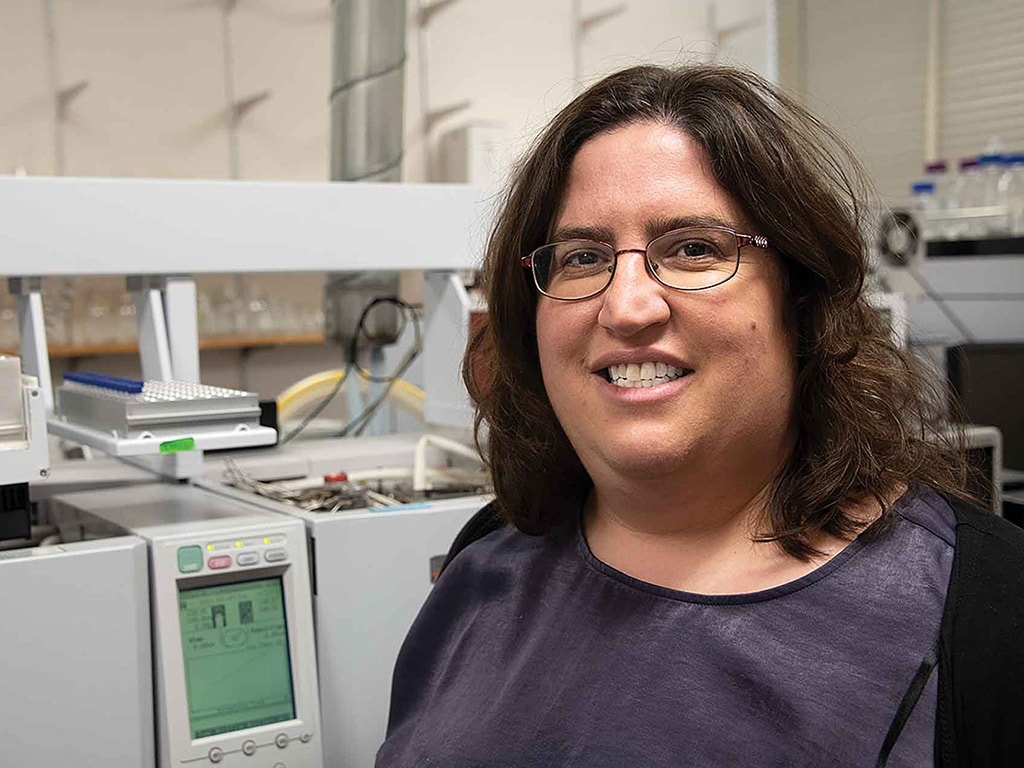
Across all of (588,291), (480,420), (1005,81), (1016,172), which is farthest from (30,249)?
(1005,81)

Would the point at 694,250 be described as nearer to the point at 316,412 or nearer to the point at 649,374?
the point at 649,374

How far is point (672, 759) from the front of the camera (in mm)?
895

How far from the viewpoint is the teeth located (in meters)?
0.94

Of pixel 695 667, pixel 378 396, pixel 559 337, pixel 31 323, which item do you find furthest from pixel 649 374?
pixel 378 396

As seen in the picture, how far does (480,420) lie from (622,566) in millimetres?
287

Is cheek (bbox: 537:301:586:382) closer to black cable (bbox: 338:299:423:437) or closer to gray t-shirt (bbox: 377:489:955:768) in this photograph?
gray t-shirt (bbox: 377:489:955:768)

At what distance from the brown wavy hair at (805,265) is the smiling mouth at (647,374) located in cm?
12

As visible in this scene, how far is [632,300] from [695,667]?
0.30m

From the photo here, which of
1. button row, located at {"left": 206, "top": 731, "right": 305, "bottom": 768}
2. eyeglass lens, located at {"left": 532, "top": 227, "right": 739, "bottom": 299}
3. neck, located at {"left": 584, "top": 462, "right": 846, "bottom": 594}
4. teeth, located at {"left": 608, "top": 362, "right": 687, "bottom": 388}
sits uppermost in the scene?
eyeglass lens, located at {"left": 532, "top": 227, "right": 739, "bottom": 299}

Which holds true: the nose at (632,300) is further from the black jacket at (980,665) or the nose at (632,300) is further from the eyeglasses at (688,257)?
the black jacket at (980,665)

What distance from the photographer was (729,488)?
3.23 ft

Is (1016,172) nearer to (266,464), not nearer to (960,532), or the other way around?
(266,464)

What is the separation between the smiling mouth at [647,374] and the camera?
0.94m

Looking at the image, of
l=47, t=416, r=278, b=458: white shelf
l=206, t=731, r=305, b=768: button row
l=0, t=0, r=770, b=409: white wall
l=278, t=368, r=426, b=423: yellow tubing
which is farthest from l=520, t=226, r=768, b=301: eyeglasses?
l=0, t=0, r=770, b=409: white wall
